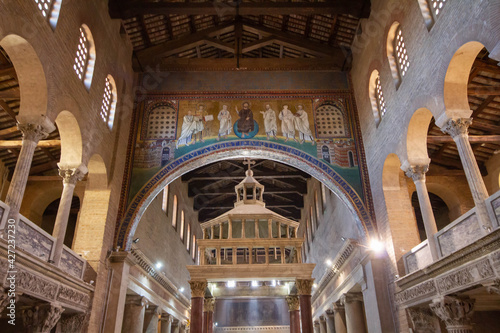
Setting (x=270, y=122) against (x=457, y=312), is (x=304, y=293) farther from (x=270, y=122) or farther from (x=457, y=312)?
(x=457, y=312)

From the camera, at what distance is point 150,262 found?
53.4ft

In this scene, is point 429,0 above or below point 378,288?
above

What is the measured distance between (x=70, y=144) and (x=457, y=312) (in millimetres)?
11219

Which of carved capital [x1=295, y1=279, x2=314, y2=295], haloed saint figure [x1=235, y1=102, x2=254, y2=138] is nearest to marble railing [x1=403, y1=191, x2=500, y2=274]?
carved capital [x1=295, y1=279, x2=314, y2=295]

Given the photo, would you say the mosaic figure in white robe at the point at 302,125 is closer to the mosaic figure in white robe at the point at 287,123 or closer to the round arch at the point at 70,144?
the mosaic figure in white robe at the point at 287,123

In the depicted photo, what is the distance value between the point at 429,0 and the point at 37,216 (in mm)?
15307

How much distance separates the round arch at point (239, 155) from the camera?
1355 centimetres

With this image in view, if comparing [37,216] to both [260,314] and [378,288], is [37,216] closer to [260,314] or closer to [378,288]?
[378,288]

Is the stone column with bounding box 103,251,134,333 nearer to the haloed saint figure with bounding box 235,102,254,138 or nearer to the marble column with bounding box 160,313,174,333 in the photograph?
the haloed saint figure with bounding box 235,102,254,138

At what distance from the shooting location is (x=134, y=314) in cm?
1591

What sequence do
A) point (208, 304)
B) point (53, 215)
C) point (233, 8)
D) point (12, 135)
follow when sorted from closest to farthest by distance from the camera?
point (12, 135), point (233, 8), point (53, 215), point (208, 304)

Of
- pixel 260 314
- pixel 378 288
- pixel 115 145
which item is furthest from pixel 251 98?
pixel 260 314

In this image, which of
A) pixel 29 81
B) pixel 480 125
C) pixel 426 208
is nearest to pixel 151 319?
pixel 29 81

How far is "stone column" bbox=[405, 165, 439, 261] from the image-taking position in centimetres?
994
